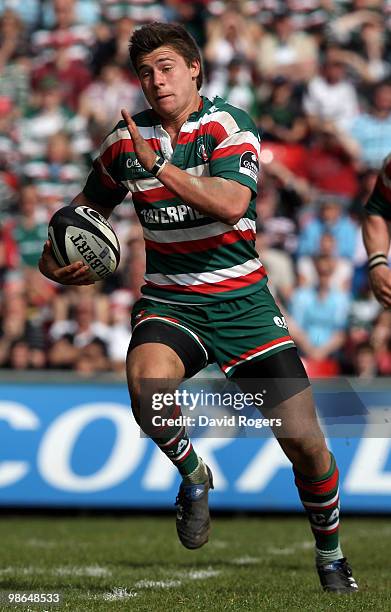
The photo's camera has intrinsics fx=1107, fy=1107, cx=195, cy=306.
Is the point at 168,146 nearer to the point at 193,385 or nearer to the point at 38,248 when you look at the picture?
the point at 193,385

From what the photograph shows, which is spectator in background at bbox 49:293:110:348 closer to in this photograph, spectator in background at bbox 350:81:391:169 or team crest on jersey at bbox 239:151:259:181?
spectator in background at bbox 350:81:391:169

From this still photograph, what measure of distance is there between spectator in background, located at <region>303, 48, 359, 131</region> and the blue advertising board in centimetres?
459

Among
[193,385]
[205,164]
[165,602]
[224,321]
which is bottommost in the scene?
[165,602]

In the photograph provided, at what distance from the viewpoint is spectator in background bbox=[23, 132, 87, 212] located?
12383 millimetres

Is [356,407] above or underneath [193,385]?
underneath

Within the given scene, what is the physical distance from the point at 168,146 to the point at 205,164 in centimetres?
22

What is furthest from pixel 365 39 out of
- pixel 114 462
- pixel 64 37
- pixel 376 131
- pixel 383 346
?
pixel 114 462

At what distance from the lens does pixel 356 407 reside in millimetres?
5914

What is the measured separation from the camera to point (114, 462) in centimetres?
938

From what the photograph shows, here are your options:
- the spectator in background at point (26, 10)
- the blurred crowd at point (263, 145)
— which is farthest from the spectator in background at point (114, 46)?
the spectator in background at point (26, 10)

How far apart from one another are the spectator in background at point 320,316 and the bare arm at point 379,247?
4.56 meters

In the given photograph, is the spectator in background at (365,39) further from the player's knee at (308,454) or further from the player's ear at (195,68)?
the player's knee at (308,454)

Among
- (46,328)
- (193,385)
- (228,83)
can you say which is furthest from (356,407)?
(228,83)

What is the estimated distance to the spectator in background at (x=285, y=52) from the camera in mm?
13047
